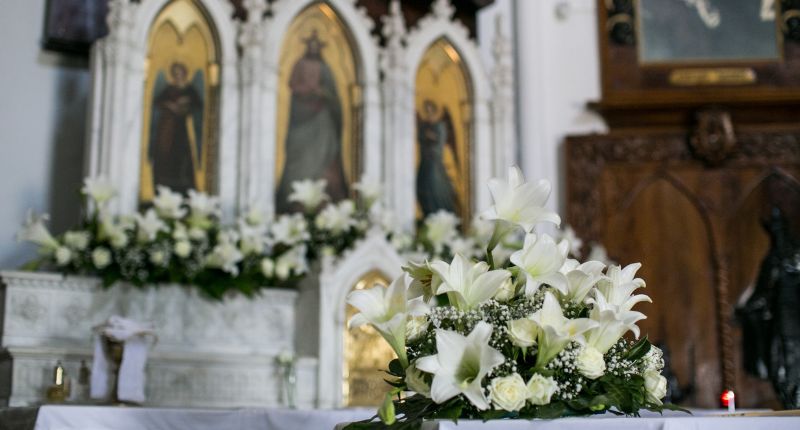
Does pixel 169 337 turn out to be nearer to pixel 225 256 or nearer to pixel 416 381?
pixel 225 256

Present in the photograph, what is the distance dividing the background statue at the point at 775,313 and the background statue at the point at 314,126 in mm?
3281

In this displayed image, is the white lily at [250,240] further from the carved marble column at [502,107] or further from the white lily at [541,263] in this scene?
the white lily at [541,263]

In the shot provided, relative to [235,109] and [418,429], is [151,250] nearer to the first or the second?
[235,109]

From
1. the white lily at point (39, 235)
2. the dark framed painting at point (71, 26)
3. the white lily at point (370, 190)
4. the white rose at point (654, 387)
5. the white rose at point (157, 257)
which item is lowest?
the white rose at point (654, 387)

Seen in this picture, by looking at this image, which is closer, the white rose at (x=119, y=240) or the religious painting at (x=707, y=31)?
the white rose at (x=119, y=240)

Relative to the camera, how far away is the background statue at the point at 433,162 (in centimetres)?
752

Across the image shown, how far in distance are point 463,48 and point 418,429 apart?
5.66m

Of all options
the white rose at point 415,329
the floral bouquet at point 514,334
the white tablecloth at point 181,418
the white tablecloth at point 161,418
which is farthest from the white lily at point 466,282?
the white tablecloth at point 161,418

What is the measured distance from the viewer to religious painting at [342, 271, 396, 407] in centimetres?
625

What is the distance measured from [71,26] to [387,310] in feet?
17.0

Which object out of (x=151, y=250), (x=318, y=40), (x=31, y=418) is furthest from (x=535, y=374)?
(x=318, y=40)

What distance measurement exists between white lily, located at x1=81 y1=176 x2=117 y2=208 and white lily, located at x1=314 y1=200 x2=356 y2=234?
4.27 ft

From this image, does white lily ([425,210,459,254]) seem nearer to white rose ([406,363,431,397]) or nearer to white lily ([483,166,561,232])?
white lily ([483,166,561,232])


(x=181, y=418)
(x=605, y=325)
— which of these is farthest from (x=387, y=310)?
(x=181, y=418)
